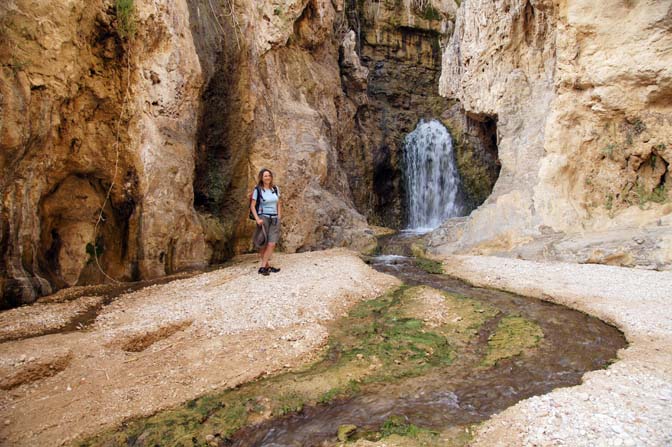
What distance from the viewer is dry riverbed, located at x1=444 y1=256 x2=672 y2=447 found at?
301cm

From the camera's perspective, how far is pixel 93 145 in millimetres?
8203

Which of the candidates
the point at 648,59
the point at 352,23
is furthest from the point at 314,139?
the point at 352,23

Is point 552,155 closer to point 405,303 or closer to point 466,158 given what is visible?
point 405,303

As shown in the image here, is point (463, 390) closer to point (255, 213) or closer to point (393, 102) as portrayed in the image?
point (255, 213)

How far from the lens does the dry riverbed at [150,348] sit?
3.71 m

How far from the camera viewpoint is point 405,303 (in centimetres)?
695

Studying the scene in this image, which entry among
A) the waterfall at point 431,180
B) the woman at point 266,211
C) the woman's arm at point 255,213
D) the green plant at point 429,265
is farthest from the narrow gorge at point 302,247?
the waterfall at point 431,180

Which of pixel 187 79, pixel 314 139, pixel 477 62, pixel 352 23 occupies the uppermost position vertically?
pixel 352 23

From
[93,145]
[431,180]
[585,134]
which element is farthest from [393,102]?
[93,145]

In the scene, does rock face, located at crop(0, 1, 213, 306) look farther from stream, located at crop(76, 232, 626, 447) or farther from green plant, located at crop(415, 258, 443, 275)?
green plant, located at crop(415, 258, 443, 275)

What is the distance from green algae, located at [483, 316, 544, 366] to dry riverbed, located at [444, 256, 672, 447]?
3.12ft

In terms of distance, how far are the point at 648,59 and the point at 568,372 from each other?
874 centimetres

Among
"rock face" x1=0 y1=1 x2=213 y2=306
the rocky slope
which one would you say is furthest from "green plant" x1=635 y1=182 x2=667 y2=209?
"rock face" x1=0 y1=1 x2=213 y2=306

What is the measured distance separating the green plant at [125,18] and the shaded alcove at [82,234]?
10.0 feet
